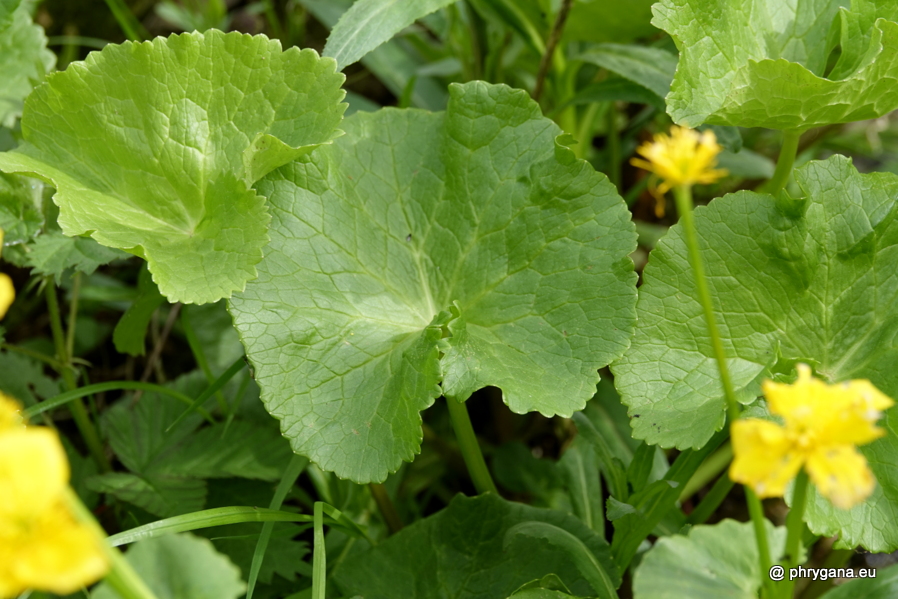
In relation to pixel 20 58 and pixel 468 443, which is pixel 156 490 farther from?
pixel 20 58

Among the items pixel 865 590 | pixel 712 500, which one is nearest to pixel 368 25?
pixel 712 500

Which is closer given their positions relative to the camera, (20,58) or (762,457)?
(762,457)

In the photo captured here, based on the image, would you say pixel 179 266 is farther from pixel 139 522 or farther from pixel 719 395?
pixel 719 395

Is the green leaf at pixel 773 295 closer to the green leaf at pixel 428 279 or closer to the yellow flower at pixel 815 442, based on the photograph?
the green leaf at pixel 428 279

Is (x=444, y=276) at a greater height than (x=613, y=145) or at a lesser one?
greater

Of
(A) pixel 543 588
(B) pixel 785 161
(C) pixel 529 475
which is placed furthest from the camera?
(C) pixel 529 475

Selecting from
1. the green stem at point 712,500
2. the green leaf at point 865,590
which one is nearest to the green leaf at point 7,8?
the green stem at point 712,500

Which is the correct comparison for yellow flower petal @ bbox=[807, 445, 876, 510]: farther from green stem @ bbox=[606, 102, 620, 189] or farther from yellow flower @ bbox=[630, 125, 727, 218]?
green stem @ bbox=[606, 102, 620, 189]
